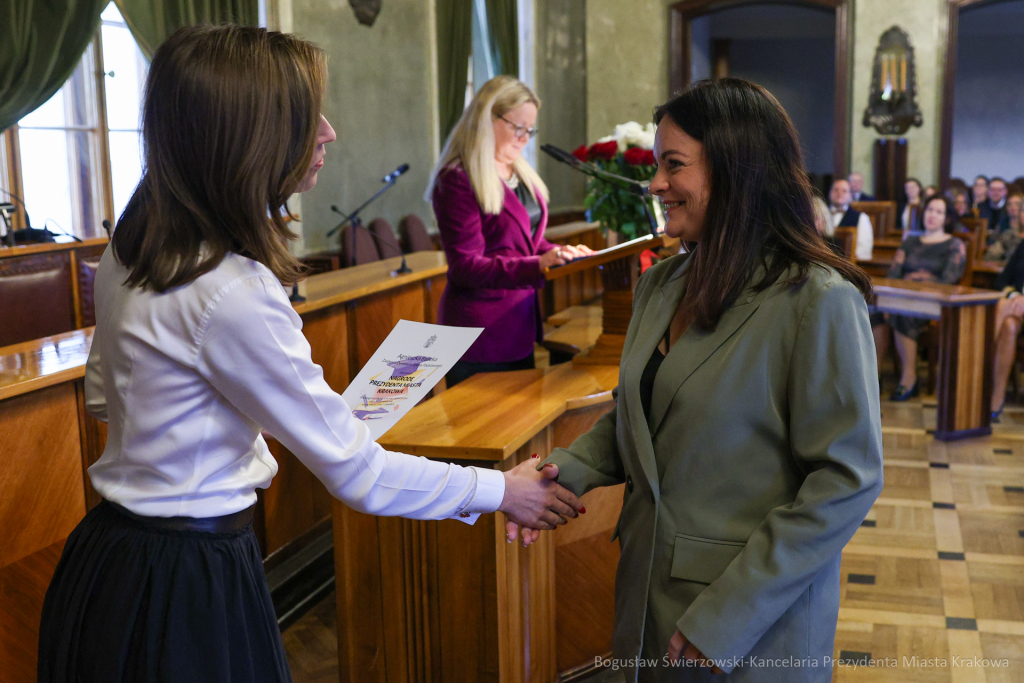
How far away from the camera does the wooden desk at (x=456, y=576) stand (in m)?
2.02

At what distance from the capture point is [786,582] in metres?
1.18

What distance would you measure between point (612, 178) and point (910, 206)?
27.1 feet

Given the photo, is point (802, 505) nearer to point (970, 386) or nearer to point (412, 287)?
point (412, 287)

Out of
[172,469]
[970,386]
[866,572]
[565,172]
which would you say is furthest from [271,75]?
[565,172]

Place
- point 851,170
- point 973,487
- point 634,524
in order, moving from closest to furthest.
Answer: point 634,524 → point 973,487 → point 851,170

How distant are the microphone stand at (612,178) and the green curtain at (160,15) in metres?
2.61

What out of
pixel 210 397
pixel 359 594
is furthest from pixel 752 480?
pixel 359 594

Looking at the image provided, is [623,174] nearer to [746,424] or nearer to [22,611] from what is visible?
[746,424]

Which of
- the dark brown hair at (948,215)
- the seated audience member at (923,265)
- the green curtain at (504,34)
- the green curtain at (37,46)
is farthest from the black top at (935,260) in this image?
the green curtain at (37,46)

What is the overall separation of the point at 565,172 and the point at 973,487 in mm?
7970

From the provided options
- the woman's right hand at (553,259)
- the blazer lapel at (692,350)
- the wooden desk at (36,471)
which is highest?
the woman's right hand at (553,259)

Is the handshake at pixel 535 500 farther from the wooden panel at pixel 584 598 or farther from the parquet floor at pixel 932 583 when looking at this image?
the parquet floor at pixel 932 583

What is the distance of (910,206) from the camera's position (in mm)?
10086

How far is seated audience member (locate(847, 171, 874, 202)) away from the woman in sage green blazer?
371 inches
